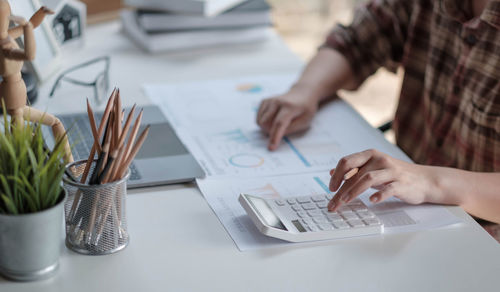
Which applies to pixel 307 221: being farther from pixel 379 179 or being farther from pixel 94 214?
pixel 94 214

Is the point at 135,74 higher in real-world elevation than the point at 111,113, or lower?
lower

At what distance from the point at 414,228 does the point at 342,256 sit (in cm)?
13

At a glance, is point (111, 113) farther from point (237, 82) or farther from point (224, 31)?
point (224, 31)

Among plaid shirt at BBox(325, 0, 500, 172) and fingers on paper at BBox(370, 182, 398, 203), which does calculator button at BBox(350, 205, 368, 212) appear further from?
plaid shirt at BBox(325, 0, 500, 172)

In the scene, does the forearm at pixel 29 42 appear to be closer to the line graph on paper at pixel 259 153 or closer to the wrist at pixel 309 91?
the line graph on paper at pixel 259 153

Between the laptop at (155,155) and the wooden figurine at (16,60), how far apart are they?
134mm

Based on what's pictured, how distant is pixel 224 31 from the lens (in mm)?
1449

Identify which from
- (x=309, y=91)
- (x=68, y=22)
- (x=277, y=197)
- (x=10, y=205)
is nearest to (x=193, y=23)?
(x=68, y=22)

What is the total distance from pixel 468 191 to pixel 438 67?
407 millimetres

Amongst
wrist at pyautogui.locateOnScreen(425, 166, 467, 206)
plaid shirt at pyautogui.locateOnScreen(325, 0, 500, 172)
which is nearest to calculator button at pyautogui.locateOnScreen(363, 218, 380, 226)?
wrist at pyautogui.locateOnScreen(425, 166, 467, 206)

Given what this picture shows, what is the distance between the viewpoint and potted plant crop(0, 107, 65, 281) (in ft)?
1.98

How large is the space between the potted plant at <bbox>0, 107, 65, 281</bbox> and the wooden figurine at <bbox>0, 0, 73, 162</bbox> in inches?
1.5

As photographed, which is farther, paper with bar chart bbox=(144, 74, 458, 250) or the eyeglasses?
the eyeglasses

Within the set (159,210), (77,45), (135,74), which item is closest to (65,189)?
(159,210)
